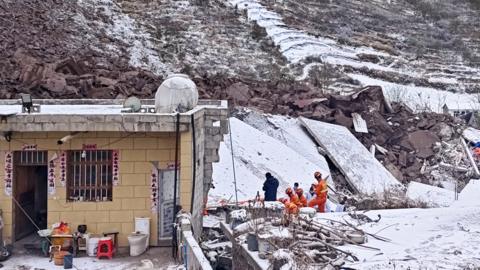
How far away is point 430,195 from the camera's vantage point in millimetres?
16328

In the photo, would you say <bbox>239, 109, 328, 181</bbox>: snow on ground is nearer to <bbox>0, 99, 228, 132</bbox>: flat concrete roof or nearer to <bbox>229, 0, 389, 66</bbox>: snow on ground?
<bbox>0, 99, 228, 132</bbox>: flat concrete roof

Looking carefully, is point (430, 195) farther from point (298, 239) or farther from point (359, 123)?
point (298, 239)

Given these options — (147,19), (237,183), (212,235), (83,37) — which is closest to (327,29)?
(147,19)

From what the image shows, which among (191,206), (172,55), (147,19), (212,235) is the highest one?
(147,19)

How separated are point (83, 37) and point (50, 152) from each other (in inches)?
790

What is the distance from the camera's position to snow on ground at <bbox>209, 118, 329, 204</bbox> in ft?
51.9

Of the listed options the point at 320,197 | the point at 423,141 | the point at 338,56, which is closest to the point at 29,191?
the point at 320,197

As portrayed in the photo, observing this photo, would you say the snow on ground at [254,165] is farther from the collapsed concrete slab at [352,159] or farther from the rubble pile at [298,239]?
the rubble pile at [298,239]

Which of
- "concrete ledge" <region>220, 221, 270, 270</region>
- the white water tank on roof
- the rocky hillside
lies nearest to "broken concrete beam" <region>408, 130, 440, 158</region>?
the rocky hillside

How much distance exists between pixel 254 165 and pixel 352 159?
3948 millimetres

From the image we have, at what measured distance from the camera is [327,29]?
133ft

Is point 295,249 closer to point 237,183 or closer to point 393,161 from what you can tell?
point 237,183

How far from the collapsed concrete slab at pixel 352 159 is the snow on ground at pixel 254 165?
2.45ft

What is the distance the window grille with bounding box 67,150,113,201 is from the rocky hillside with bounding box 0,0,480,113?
9768 millimetres
